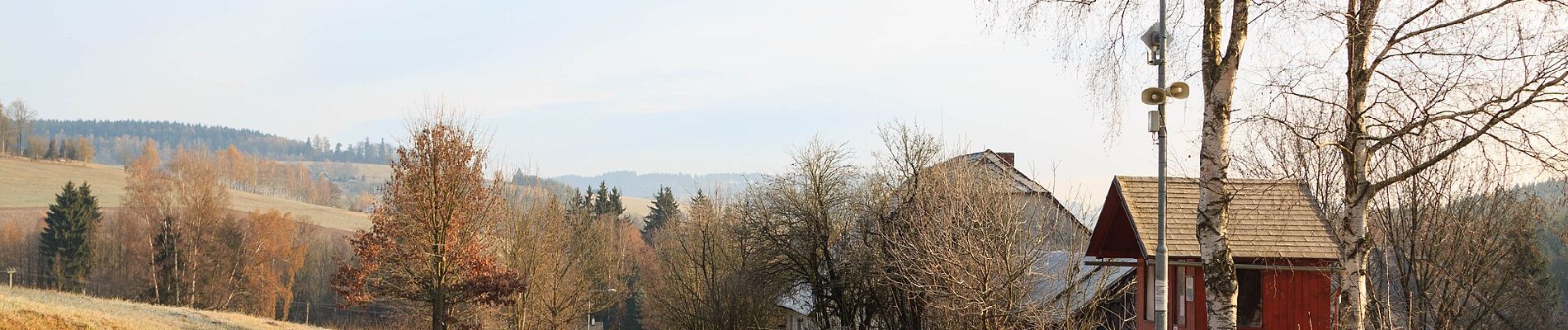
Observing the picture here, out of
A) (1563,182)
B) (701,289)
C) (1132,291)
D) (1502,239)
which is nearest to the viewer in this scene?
(1563,182)

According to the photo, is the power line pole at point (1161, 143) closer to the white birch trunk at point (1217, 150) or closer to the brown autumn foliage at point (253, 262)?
the white birch trunk at point (1217, 150)

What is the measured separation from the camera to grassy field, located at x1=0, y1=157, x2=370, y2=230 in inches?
3895

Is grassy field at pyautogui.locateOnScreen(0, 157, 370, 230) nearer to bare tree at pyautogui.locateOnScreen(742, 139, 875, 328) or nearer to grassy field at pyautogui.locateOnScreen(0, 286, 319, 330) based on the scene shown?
grassy field at pyautogui.locateOnScreen(0, 286, 319, 330)

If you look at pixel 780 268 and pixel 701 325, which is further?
pixel 701 325

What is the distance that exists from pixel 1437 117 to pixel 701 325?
35474mm

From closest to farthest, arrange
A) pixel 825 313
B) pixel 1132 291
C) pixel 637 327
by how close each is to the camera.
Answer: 1. pixel 1132 291
2. pixel 825 313
3. pixel 637 327

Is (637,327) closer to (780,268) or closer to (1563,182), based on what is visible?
(780,268)

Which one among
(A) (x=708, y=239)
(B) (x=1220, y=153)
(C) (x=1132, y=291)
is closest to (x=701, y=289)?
(A) (x=708, y=239)

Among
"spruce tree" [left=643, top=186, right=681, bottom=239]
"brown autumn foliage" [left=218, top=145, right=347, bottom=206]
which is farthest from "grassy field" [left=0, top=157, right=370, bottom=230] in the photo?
"spruce tree" [left=643, top=186, right=681, bottom=239]

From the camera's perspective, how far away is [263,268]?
232 ft

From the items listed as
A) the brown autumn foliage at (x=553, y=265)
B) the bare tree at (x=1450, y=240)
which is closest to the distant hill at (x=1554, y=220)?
the bare tree at (x=1450, y=240)

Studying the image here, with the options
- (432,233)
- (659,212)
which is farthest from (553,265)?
(659,212)

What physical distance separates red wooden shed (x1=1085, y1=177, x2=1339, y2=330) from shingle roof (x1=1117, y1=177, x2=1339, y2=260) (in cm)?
1

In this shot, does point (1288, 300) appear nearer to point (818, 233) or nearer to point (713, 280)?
point (818, 233)
